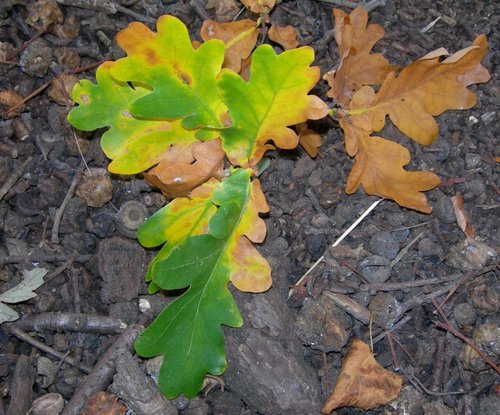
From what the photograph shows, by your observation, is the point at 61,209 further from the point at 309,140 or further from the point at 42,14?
the point at 309,140

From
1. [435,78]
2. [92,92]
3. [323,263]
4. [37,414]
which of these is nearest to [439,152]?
[435,78]

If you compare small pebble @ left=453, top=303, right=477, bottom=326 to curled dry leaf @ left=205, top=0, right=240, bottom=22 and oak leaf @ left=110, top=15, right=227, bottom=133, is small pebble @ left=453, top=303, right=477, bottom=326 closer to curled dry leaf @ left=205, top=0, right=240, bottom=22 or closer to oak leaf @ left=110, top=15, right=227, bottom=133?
oak leaf @ left=110, top=15, right=227, bottom=133

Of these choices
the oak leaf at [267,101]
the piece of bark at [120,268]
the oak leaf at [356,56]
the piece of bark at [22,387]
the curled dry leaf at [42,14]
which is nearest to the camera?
the oak leaf at [267,101]

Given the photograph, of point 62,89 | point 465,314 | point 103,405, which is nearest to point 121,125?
point 62,89

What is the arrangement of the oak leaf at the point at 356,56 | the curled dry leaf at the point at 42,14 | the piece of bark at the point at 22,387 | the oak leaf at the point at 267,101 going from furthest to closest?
the curled dry leaf at the point at 42,14
the oak leaf at the point at 356,56
the piece of bark at the point at 22,387
the oak leaf at the point at 267,101

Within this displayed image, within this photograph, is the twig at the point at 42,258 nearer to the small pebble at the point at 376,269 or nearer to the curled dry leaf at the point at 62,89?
the curled dry leaf at the point at 62,89

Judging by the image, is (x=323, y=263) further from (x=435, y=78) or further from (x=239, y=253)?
(x=435, y=78)

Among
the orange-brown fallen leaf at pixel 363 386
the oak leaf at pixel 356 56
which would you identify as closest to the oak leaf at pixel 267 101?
the oak leaf at pixel 356 56
